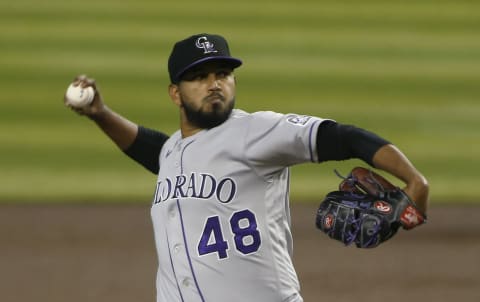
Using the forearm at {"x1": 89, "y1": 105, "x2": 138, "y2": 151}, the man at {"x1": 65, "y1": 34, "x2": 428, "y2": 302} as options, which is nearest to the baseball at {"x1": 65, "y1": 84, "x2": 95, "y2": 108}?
the forearm at {"x1": 89, "y1": 105, "x2": 138, "y2": 151}

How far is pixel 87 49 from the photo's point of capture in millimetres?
7539

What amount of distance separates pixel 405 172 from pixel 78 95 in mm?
1339

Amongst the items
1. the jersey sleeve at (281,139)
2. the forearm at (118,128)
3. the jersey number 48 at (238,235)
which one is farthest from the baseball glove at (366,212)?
the forearm at (118,128)

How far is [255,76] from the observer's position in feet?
24.7

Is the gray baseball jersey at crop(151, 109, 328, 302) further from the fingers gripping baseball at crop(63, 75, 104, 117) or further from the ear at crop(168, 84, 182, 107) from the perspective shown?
the fingers gripping baseball at crop(63, 75, 104, 117)

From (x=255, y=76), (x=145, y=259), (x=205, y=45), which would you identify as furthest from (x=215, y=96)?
(x=255, y=76)

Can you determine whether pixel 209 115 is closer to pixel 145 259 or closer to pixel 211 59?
pixel 211 59

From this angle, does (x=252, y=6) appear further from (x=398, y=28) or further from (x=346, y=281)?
(x=346, y=281)

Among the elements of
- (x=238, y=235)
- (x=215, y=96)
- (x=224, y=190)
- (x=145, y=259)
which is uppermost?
(x=215, y=96)

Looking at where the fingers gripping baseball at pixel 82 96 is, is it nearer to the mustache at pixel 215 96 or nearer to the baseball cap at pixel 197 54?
the baseball cap at pixel 197 54

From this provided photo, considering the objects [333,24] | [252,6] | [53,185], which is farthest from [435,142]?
[53,185]

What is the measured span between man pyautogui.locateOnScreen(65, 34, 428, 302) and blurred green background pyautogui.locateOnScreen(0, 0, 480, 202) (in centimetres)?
398

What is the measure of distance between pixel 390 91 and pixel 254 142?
4653 mm

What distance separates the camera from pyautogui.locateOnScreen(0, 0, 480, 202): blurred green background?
7.26 metres
